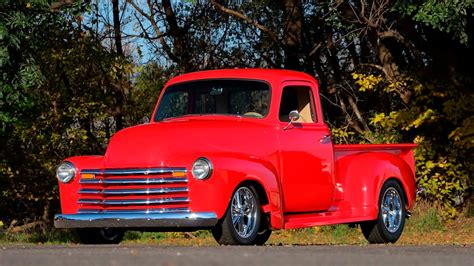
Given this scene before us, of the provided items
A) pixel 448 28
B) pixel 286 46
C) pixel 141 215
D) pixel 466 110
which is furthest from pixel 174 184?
pixel 286 46

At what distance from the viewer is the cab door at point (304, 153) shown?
12516 millimetres

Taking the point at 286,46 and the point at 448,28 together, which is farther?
the point at 286,46

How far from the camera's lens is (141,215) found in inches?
447

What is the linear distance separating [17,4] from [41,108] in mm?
7128

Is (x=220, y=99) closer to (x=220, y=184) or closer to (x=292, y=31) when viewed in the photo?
(x=220, y=184)

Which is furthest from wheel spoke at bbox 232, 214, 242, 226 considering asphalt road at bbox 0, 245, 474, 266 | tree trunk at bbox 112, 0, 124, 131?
tree trunk at bbox 112, 0, 124, 131

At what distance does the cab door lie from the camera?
41.1 ft

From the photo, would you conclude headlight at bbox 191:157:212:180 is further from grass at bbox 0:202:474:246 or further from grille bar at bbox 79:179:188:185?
grass at bbox 0:202:474:246

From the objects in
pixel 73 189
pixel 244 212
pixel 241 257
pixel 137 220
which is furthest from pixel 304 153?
pixel 241 257

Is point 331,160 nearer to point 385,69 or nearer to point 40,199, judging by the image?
point 385,69

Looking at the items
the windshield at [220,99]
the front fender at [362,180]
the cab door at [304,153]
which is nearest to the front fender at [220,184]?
the cab door at [304,153]

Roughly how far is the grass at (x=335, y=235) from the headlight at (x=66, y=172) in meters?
6.32

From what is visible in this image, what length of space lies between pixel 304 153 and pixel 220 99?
1.14 meters

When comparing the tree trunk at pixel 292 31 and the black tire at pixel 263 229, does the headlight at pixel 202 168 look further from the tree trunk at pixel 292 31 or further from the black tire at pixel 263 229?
the tree trunk at pixel 292 31
